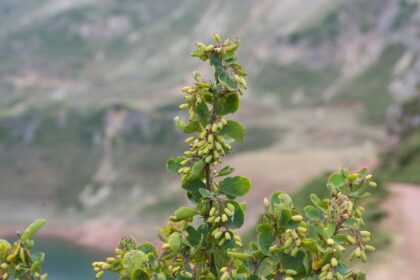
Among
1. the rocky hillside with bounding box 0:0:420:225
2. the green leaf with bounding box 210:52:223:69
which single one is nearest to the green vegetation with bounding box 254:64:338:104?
the rocky hillside with bounding box 0:0:420:225

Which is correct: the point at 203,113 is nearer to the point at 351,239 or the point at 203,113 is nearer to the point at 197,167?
the point at 197,167

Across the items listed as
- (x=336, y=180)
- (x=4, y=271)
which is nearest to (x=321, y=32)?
(x=336, y=180)

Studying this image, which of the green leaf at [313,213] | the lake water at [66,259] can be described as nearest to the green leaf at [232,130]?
the green leaf at [313,213]

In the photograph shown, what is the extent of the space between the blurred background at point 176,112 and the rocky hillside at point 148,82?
22 centimetres

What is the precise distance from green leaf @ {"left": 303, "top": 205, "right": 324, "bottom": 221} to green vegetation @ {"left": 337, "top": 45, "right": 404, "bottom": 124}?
6851 cm

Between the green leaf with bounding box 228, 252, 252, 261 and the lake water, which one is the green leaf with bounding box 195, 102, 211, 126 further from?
the lake water

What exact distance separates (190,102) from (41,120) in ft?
260

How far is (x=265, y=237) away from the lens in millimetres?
3715

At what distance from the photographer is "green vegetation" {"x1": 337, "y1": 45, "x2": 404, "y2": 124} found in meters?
72.5

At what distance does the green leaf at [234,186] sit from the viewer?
3826mm

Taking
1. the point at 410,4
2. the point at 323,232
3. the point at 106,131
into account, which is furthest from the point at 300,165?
the point at 323,232

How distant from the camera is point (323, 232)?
150 inches

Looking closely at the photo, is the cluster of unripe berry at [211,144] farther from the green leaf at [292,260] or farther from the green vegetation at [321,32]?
the green vegetation at [321,32]

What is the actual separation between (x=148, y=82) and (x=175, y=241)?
94.8 m
